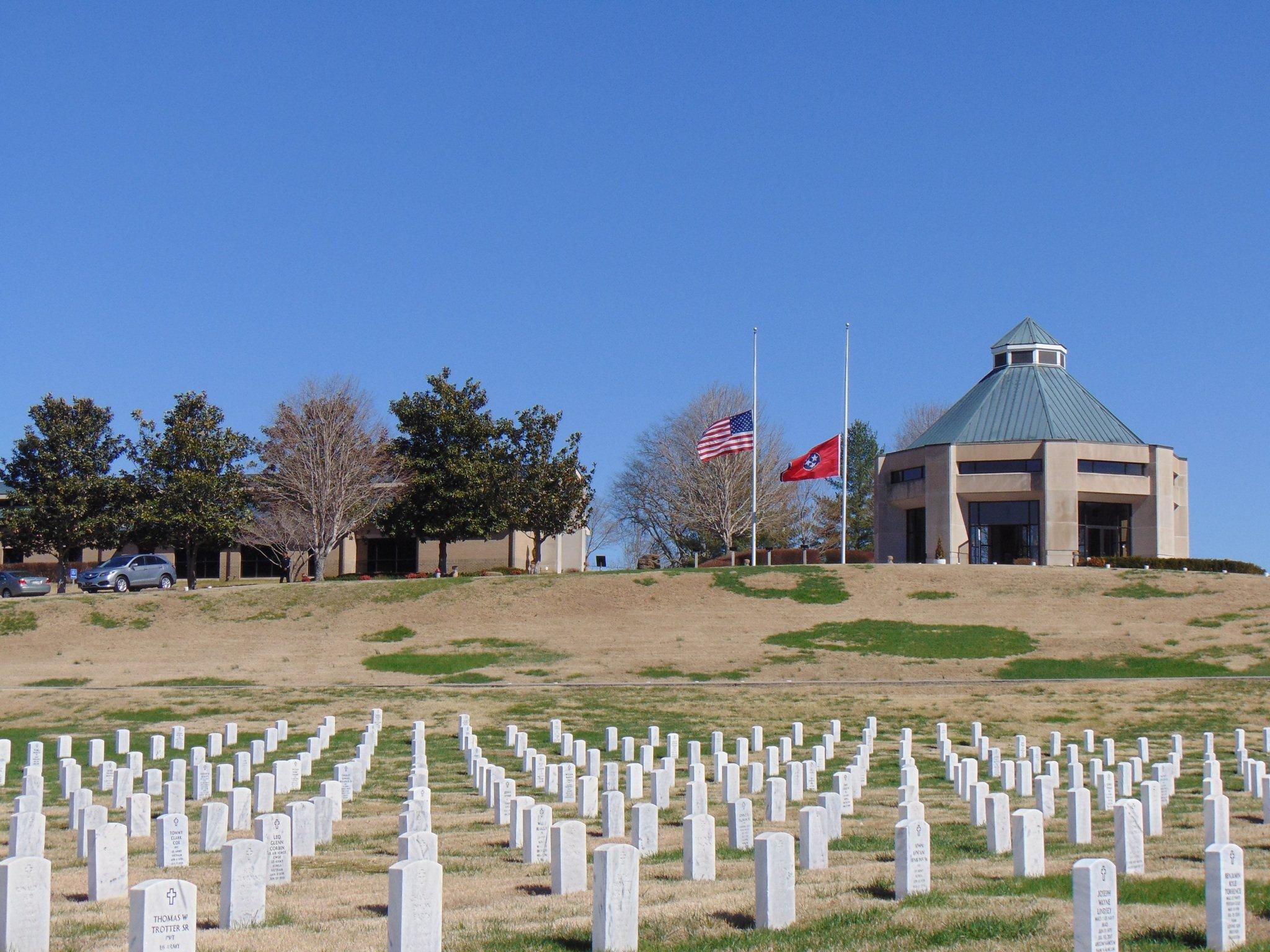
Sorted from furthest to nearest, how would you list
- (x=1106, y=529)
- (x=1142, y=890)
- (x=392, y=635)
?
(x=1106, y=529), (x=392, y=635), (x=1142, y=890)

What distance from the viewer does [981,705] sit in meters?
24.6

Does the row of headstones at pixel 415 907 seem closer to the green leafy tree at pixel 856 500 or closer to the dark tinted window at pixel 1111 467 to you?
the dark tinted window at pixel 1111 467

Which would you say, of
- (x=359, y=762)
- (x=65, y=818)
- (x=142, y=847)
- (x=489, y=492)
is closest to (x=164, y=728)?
(x=359, y=762)

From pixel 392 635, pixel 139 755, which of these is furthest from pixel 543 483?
pixel 139 755

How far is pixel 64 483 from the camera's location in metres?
53.5

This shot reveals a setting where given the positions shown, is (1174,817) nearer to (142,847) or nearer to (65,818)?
(142,847)

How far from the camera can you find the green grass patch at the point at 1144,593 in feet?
137

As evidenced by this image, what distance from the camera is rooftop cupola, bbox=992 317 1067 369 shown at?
63.1 m

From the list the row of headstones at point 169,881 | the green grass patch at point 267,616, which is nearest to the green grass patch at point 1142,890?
the row of headstones at point 169,881

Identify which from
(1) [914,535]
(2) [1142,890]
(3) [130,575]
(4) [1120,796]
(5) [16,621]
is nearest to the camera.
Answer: (2) [1142,890]

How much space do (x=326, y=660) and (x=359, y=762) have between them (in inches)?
769

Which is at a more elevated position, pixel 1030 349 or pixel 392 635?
pixel 1030 349

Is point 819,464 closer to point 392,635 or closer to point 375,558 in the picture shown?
point 392,635

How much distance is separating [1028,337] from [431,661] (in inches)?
1568
